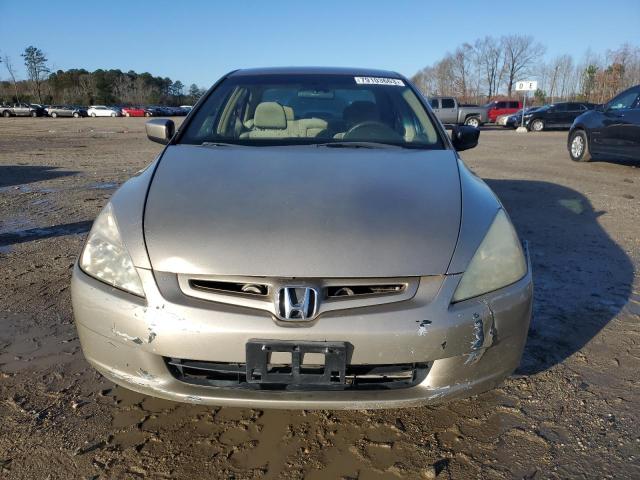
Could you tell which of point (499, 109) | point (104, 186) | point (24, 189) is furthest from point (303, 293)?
point (499, 109)

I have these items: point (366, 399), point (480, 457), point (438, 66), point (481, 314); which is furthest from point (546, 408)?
point (438, 66)

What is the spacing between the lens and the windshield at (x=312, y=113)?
109 inches

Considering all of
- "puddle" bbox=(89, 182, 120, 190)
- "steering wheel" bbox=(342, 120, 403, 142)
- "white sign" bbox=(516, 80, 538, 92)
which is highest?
"white sign" bbox=(516, 80, 538, 92)

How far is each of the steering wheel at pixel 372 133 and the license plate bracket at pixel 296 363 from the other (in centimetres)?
152

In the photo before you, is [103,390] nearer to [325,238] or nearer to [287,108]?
[325,238]

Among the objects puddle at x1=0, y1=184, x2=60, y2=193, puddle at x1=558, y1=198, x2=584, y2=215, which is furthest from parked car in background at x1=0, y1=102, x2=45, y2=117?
puddle at x1=558, y1=198, x2=584, y2=215

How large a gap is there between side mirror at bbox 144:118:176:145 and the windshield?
0.87 feet

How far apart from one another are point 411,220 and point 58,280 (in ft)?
8.91

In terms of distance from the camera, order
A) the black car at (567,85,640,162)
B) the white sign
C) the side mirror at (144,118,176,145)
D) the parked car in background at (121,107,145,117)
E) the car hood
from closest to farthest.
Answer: the car hood
the side mirror at (144,118,176,145)
the black car at (567,85,640,162)
the white sign
the parked car in background at (121,107,145,117)

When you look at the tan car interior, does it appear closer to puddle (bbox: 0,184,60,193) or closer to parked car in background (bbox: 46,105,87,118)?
puddle (bbox: 0,184,60,193)

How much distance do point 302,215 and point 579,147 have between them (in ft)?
33.4

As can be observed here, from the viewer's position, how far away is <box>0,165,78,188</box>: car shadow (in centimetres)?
747

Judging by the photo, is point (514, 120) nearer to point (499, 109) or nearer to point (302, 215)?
point (499, 109)

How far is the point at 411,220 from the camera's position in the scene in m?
1.83
